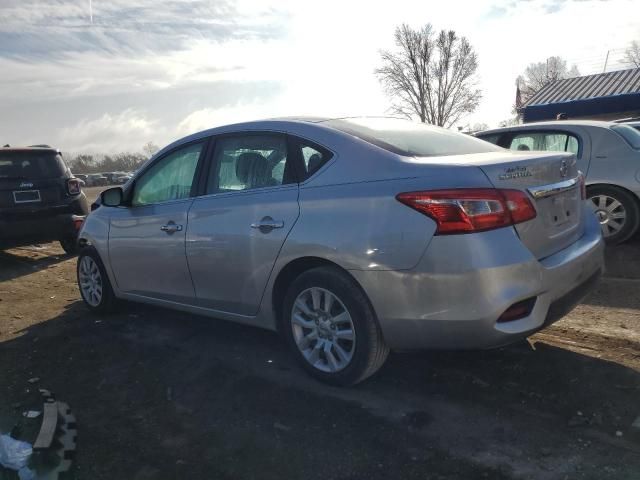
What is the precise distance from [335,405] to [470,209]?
4.53 feet

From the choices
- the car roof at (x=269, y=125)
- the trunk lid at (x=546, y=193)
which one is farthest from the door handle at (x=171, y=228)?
the trunk lid at (x=546, y=193)

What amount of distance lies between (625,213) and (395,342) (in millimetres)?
4487

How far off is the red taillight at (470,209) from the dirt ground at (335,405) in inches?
41.3

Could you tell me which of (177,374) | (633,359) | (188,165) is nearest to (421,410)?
(633,359)

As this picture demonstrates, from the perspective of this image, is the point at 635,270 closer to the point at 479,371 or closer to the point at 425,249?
the point at 479,371

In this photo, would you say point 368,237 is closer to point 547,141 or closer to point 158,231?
point 158,231

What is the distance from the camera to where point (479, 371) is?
3424 mm

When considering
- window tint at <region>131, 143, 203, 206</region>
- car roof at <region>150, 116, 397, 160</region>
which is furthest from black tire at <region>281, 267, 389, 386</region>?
window tint at <region>131, 143, 203, 206</region>

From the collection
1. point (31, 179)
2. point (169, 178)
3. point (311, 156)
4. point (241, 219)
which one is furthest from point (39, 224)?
point (311, 156)

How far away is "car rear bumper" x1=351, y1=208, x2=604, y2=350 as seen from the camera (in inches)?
106

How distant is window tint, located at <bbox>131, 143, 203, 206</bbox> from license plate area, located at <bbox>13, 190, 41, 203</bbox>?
3996 mm

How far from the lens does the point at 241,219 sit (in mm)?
3602

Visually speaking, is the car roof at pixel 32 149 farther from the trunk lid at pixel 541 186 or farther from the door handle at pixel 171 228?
the trunk lid at pixel 541 186

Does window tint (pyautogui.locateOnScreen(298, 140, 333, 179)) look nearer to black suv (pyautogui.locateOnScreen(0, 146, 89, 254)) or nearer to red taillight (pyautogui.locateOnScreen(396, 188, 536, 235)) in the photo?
red taillight (pyautogui.locateOnScreen(396, 188, 536, 235))
